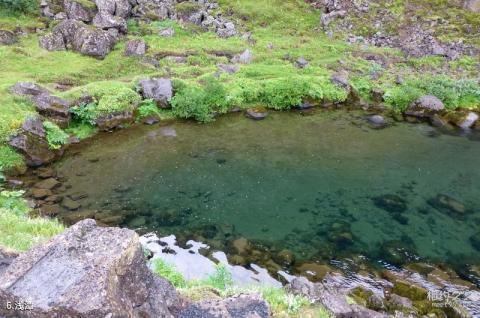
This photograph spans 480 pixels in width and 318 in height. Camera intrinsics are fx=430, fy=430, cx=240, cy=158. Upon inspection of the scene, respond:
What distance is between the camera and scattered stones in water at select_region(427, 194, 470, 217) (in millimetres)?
19000

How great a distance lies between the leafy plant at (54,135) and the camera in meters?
23.0

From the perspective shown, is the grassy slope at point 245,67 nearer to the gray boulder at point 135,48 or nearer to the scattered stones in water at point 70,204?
the gray boulder at point 135,48

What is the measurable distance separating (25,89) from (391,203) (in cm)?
2155

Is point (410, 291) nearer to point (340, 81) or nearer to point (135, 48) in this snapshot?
point (340, 81)

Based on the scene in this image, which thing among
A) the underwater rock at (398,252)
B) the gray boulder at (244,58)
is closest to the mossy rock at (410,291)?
the underwater rock at (398,252)

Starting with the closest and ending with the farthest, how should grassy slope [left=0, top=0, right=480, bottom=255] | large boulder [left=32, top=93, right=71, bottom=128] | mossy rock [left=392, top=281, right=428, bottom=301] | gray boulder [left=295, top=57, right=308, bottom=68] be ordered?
mossy rock [left=392, top=281, right=428, bottom=301]
large boulder [left=32, top=93, right=71, bottom=128]
grassy slope [left=0, top=0, right=480, bottom=255]
gray boulder [left=295, top=57, right=308, bottom=68]

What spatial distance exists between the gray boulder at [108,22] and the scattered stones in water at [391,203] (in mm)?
28001

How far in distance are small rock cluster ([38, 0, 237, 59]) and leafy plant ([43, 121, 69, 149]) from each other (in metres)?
12.1

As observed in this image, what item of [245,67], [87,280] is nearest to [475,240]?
[87,280]

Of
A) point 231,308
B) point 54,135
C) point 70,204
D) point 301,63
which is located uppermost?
point 231,308

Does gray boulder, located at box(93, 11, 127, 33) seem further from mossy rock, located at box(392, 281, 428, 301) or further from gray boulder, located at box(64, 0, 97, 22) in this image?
mossy rock, located at box(392, 281, 428, 301)

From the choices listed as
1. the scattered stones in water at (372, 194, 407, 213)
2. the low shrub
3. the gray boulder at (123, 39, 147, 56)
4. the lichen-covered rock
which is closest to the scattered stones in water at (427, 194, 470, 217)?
the scattered stones in water at (372, 194, 407, 213)

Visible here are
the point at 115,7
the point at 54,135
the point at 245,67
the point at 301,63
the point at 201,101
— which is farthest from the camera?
the point at 115,7

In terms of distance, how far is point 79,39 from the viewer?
112 ft
